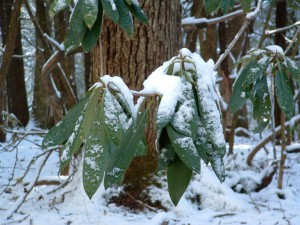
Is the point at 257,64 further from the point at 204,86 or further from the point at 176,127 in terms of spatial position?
the point at 176,127

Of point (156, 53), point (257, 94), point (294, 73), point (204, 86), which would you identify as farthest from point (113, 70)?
point (204, 86)

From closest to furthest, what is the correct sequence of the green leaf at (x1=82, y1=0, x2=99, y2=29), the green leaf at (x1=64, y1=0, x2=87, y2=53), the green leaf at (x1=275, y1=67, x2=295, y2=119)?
the green leaf at (x1=82, y1=0, x2=99, y2=29) < the green leaf at (x1=64, y1=0, x2=87, y2=53) < the green leaf at (x1=275, y1=67, x2=295, y2=119)

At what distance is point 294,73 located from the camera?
163cm

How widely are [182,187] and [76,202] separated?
2099mm

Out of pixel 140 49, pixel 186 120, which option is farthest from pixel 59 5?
pixel 140 49

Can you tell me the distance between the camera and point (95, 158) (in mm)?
970

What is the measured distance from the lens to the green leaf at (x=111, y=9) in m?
1.28

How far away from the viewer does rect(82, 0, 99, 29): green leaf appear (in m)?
1.24

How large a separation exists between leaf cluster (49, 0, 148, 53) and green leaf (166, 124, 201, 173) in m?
0.53

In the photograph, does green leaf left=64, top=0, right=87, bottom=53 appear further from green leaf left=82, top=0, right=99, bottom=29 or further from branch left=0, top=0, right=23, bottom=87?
branch left=0, top=0, right=23, bottom=87

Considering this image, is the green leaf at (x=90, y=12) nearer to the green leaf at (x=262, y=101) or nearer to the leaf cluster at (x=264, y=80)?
the leaf cluster at (x=264, y=80)

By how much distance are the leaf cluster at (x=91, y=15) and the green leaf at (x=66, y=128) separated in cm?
30

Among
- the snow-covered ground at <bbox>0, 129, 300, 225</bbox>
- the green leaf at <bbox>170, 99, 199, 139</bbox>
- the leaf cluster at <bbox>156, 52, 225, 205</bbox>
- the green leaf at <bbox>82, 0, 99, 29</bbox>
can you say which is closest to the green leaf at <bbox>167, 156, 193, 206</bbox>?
the leaf cluster at <bbox>156, 52, 225, 205</bbox>

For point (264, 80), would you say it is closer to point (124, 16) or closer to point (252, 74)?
point (252, 74)
